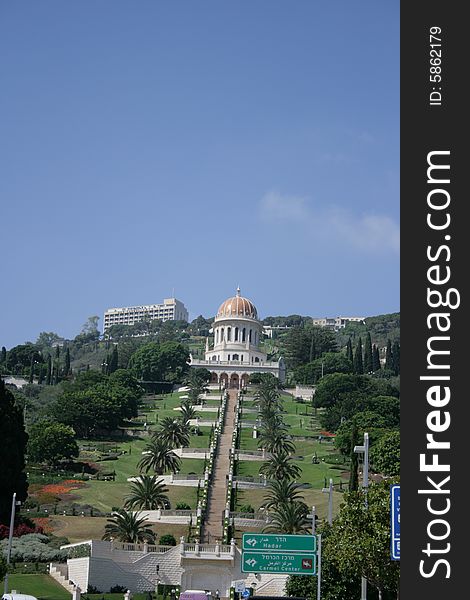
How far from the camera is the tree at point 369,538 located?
35.1 meters

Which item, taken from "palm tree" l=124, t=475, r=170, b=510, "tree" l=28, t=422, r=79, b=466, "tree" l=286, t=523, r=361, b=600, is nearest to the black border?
"tree" l=286, t=523, r=361, b=600

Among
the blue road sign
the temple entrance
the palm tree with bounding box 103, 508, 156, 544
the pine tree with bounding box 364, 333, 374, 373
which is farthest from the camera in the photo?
the pine tree with bounding box 364, 333, 374, 373

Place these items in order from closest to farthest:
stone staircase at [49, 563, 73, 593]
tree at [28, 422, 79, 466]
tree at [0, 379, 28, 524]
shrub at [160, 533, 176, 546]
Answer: stone staircase at [49, 563, 73, 593]
tree at [0, 379, 28, 524]
shrub at [160, 533, 176, 546]
tree at [28, 422, 79, 466]

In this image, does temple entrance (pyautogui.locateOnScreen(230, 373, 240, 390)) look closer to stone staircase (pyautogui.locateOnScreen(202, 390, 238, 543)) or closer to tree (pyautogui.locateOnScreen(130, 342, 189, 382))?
tree (pyautogui.locateOnScreen(130, 342, 189, 382))

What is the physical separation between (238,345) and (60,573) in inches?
4282

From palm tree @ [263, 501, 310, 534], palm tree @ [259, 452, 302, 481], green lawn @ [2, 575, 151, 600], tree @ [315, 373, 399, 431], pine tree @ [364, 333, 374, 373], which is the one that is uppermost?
pine tree @ [364, 333, 374, 373]

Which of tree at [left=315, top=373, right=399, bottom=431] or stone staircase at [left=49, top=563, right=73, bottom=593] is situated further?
tree at [left=315, top=373, right=399, bottom=431]

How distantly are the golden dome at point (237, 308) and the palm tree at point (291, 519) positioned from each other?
102 meters

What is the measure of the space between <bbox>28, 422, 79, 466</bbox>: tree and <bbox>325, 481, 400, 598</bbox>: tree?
53954mm

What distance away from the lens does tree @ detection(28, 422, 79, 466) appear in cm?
8888

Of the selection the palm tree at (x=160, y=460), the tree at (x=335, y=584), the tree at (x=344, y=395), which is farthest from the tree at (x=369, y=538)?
the tree at (x=344, y=395)

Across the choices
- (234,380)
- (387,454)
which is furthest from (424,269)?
(234,380)

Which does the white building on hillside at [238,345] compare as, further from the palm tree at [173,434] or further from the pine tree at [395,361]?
the palm tree at [173,434]

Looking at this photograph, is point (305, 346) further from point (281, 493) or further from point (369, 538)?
point (369, 538)
